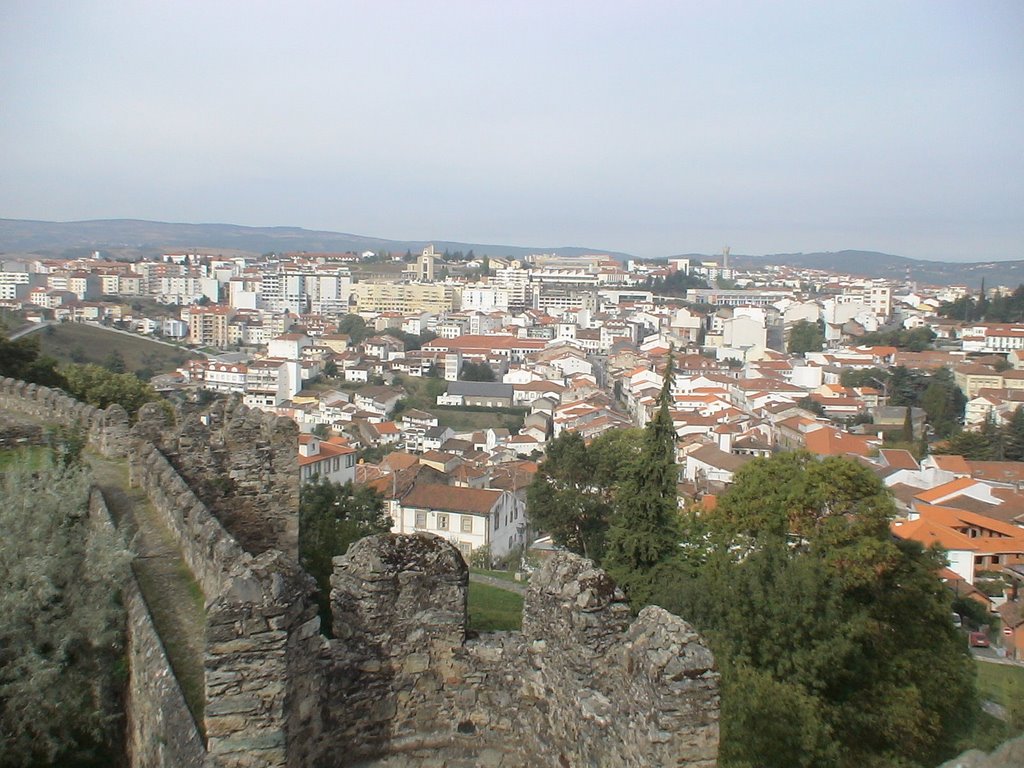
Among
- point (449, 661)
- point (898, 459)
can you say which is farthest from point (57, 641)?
point (898, 459)

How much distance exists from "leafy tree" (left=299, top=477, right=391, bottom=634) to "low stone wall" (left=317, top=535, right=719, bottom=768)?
149 cm

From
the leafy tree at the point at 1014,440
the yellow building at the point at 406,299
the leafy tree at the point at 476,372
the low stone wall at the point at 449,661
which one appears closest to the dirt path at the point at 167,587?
the low stone wall at the point at 449,661

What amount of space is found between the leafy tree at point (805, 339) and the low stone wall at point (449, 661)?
126m

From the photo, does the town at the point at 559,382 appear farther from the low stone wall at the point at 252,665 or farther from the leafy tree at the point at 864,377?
the low stone wall at the point at 252,665

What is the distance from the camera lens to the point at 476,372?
102m

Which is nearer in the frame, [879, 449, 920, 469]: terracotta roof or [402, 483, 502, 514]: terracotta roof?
[402, 483, 502, 514]: terracotta roof

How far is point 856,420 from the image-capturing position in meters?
76.9

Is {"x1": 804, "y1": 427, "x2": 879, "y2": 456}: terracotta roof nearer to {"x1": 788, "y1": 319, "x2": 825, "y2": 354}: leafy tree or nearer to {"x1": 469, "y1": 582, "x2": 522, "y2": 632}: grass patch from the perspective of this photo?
{"x1": 469, "y1": 582, "x2": 522, "y2": 632}: grass patch

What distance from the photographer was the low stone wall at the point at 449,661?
4.46 meters

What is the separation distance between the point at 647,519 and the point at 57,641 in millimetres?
17607

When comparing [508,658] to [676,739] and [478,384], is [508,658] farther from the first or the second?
[478,384]

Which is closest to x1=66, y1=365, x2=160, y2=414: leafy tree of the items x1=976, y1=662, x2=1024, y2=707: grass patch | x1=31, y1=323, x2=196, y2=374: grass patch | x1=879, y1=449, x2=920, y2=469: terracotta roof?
x1=976, y1=662, x2=1024, y2=707: grass patch

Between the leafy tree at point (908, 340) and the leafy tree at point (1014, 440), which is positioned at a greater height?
the leafy tree at point (908, 340)

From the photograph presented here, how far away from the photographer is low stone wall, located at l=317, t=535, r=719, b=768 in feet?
14.6
